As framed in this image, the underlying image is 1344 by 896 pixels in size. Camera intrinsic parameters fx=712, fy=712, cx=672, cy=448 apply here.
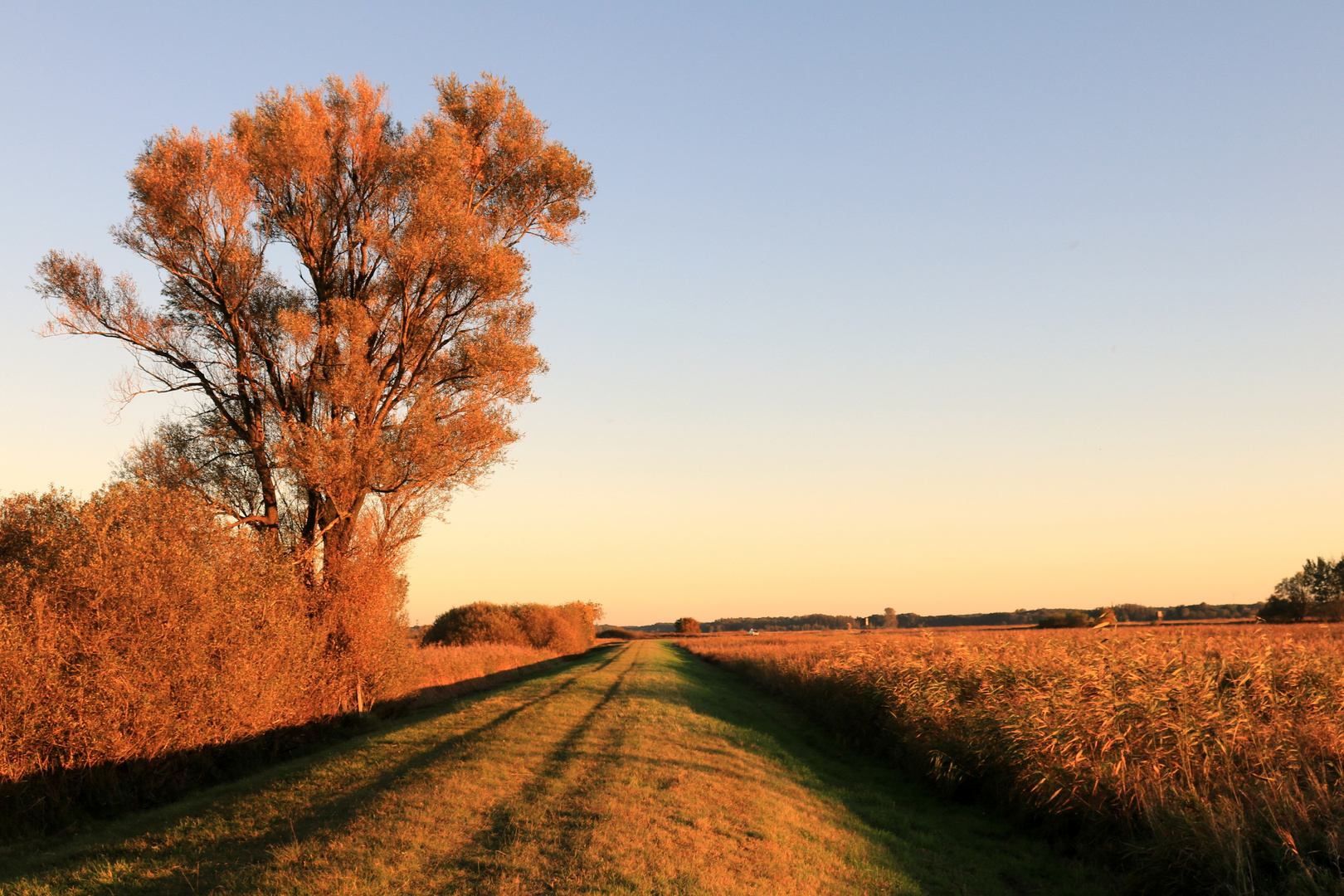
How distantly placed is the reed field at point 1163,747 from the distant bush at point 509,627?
166 feet

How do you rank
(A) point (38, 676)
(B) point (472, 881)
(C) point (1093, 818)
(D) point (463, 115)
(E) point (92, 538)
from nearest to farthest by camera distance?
(B) point (472, 881)
(C) point (1093, 818)
(A) point (38, 676)
(E) point (92, 538)
(D) point (463, 115)

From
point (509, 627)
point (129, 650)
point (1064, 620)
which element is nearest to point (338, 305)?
point (129, 650)

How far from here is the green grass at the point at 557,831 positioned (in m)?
7.23

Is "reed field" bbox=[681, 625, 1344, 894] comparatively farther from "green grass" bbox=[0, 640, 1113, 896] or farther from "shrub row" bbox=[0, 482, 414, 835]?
"shrub row" bbox=[0, 482, 414, 835]

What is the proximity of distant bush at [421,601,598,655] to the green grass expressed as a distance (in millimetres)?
48200

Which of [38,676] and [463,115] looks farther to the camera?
[463,115]

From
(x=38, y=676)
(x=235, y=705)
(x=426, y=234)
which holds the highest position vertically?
(x=426, y=234)

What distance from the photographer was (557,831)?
8.30 m

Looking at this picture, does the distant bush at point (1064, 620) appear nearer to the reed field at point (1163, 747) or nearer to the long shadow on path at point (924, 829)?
the reed field at point (1163, 747)

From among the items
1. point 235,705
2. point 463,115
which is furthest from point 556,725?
point 463,115

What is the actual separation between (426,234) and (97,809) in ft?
45.3

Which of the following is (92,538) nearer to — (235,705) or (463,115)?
(235,705)

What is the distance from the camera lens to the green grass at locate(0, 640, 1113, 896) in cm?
723

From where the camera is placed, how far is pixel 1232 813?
7.80m
